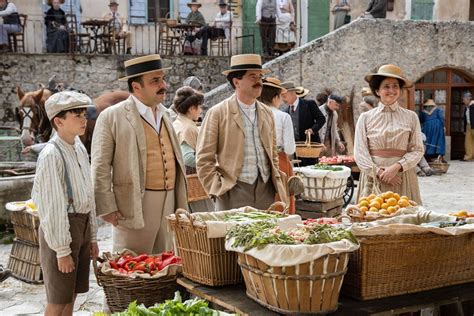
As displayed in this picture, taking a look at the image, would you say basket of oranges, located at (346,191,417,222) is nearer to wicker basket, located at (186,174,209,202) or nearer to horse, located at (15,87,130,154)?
wicker basket, located at (186,174,209,202)

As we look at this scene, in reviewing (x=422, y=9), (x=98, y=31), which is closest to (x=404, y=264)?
(x=98, y=31)

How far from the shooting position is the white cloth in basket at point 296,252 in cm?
279

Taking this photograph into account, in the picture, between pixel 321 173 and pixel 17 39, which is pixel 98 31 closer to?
pixel 17 39

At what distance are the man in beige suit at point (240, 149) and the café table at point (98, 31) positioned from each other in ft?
39.5

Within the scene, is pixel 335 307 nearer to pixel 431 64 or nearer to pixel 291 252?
pixel 291 252

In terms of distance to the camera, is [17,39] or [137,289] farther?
[17,39]

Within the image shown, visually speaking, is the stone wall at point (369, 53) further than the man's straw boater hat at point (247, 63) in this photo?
Yes

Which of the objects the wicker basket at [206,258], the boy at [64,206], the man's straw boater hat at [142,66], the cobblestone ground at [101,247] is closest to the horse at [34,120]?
the cobblestone ground at [101,247]

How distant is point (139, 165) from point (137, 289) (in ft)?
3.06

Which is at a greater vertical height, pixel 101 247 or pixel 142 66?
pixel 142 66

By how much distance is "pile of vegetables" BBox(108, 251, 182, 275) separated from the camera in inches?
151

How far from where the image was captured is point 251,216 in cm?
376

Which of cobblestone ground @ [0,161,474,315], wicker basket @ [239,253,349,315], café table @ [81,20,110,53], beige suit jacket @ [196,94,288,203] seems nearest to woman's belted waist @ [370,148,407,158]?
beige suit jacket @ [196,94,288,203]

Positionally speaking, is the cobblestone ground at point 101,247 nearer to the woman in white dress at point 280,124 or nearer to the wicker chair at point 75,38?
the woman in white dress at point 280,124
